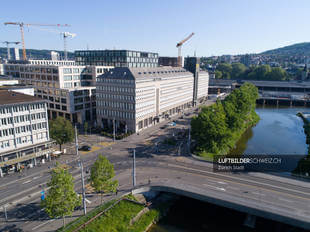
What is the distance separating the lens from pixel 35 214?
41938 millimetres

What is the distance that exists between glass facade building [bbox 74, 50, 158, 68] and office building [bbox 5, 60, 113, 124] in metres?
19.1

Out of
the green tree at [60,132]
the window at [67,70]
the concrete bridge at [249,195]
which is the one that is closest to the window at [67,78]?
the window at [67,70]

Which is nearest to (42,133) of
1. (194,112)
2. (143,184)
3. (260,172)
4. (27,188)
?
(27,188)

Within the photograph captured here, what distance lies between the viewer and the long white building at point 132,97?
90.4m

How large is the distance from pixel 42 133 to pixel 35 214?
2722 centimetres

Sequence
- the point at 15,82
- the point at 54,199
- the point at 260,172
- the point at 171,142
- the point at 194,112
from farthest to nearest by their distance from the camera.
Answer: the point at 194,112 → the point at 15,82 → the point at 171,142 → the point at 260,172 → the point at 54,199

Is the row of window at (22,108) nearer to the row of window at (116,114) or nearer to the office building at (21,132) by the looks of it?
the office building at (21,132)

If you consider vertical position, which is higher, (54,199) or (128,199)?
(54,199)

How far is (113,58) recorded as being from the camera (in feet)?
443

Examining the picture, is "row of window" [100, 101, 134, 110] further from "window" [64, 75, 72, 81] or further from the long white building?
"window" [64, 75, 72, 81]

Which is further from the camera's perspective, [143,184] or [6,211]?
[143,184]

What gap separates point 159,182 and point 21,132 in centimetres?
3641

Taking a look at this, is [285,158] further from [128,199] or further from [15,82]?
[15,82]

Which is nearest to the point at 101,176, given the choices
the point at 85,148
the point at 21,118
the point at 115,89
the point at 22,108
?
the point at 21,118
